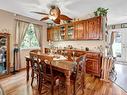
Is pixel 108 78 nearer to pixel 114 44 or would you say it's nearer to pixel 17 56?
pixel 17 56

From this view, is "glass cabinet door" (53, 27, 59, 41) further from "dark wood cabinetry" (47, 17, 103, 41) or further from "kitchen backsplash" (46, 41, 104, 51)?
"kitchen backsplash" (46, 41, 104, 51)

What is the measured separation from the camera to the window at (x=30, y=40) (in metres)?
A: 5.79

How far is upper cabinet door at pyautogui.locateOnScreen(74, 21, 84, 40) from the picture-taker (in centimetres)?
506

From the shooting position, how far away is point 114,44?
7.80 meters

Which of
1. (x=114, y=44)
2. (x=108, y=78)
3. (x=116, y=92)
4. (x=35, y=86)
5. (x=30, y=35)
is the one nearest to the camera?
(x=116, y=92)

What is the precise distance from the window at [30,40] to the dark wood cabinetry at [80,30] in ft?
3.11

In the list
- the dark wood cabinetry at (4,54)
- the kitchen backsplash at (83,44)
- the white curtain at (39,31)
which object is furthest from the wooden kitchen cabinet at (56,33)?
the dark wood cabinetry at (4,54)

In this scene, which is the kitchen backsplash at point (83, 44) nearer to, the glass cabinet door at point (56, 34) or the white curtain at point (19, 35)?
the glass cabinet door at point (56, 34)

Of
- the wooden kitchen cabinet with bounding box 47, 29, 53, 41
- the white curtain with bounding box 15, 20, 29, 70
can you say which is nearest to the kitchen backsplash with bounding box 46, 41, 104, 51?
the wooden kitchen cabinet with bounding box 47, 29, 53, 41

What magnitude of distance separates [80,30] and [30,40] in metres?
2.65

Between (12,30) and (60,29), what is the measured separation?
237cm

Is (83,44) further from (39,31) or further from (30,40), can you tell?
(30,40)

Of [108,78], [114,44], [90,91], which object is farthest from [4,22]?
[114,44]

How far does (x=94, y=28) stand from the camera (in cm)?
453
